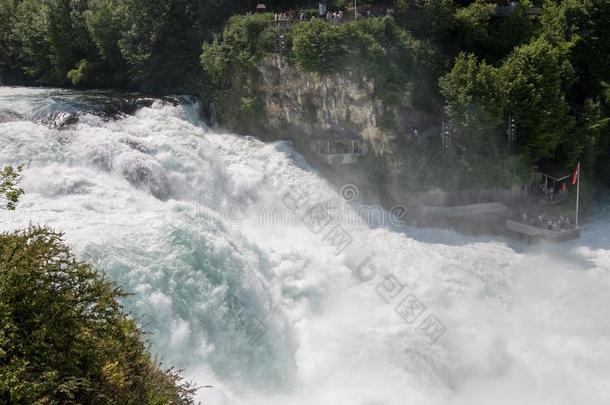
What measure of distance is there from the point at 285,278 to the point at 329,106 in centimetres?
1060

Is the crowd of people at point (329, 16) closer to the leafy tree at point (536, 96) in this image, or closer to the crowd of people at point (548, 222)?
the leafy tree at point (536, 96)

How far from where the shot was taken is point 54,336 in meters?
9.73

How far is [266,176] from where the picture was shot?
1145 inches

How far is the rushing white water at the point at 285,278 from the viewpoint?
19.0 meters

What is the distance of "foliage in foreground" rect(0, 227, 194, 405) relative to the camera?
9.14 metres

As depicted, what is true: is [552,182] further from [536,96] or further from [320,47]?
[320,47]

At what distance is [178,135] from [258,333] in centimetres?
1138

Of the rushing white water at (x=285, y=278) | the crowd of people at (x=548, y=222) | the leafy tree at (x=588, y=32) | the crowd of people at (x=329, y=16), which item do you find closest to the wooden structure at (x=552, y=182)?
the crowd of people at (x=548, y=222)

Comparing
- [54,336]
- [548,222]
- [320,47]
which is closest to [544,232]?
[548,222]

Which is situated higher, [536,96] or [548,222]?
[536,96]

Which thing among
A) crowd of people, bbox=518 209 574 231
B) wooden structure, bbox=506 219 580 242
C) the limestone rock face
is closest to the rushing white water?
wooden structure, bbox=506 219 580 242

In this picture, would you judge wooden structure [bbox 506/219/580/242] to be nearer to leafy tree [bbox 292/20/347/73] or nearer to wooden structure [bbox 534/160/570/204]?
wooden structure [bbox 534/160/570/204]

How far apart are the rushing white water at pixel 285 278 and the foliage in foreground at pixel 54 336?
702 cm

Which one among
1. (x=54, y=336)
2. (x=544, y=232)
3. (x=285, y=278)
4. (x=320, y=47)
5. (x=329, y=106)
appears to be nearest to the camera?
(x=54, y=336)
